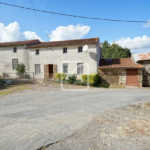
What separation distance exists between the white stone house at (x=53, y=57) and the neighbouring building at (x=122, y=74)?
1.45 metres

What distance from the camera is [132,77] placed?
14969mm

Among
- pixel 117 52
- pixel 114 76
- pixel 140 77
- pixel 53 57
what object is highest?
pixel 117 52

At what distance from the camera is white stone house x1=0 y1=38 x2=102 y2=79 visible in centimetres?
1530

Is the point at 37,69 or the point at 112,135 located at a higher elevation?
the point at 37,69

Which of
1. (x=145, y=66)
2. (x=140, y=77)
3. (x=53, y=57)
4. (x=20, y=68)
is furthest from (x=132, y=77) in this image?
(x=20, y=68)

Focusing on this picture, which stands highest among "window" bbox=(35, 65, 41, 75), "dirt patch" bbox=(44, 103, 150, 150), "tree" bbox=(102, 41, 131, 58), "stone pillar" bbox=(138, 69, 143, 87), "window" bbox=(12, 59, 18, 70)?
"tree" bbox=(102, 41, 131, 58)

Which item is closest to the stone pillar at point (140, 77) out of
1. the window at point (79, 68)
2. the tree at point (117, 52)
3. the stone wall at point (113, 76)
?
the stone wall at point (113, 76)

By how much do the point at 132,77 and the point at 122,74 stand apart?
133cm

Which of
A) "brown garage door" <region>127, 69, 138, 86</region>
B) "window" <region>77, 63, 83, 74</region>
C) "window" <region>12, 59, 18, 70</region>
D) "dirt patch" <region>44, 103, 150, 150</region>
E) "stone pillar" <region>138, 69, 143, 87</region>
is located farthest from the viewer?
"window" <region>12, 59, 18, 70</region>

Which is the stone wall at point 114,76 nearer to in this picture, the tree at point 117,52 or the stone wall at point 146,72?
the stone wall at point 146,72

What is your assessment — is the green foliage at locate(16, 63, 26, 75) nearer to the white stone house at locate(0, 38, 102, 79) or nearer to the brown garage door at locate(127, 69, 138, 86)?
the white stone house at locate(0, 38, 102, 79)

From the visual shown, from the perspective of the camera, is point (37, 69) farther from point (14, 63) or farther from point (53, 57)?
point (14, 63)

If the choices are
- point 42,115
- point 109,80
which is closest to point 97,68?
point 109,80

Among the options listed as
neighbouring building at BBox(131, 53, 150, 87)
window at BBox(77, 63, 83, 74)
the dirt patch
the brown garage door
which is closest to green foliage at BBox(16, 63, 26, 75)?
window at BBox(77, 63, 83, 74)
